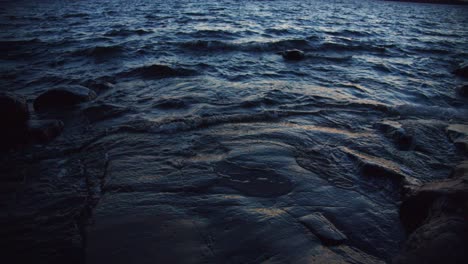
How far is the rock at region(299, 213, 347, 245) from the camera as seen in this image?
2.27 meters

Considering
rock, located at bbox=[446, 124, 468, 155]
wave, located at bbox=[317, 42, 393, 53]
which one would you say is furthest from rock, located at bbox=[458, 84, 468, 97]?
wave, located at bbox=[317, 42, 393, 53]

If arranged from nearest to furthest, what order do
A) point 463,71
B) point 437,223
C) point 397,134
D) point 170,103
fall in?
1. point 437,223
2. point 397,134
3. point 170,103
4. point 463,71

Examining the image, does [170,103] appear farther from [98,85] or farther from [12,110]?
[12,110]

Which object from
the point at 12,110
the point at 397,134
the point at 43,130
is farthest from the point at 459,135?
the point at 12,110

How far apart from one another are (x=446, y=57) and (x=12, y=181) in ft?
43.0

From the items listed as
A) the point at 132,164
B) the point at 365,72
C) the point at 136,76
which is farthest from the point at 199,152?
the point at 365,72

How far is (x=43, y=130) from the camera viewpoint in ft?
12.6

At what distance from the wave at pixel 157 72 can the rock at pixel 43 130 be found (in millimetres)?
3117

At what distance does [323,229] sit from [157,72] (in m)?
6.02

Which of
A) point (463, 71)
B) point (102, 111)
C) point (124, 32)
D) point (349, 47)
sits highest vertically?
point (124, 32)

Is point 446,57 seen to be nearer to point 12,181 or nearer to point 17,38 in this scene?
point 12,181

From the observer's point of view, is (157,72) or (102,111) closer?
(102,111)

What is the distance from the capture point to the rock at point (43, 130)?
12.4 feet

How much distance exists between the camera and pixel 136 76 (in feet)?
22.7
